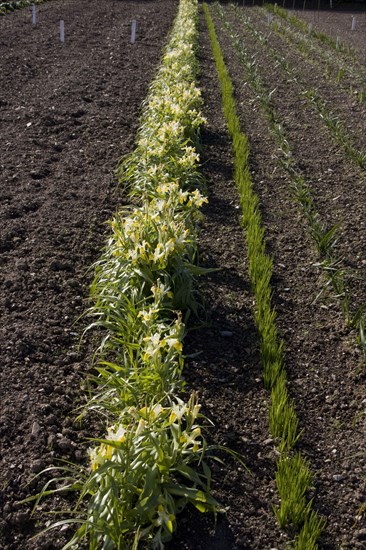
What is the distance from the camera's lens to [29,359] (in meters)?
3.52

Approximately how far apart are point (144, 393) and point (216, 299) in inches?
54.3

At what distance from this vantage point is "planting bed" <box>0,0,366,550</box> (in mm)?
2803

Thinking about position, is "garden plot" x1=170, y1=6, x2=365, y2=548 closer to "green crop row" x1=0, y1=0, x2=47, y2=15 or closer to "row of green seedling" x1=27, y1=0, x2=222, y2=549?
"row of green seedling" x1=27, y1=0, x2=222, y2=549

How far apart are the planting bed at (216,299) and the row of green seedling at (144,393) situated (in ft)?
0.47

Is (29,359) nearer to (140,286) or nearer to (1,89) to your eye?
(140,286)

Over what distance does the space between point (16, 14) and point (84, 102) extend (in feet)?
37.9

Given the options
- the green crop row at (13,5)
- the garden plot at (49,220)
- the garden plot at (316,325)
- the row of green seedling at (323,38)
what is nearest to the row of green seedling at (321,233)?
the garden plot at (316,325)

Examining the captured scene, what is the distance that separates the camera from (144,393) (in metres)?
2.98

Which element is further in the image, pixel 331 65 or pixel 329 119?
pixel 331 65

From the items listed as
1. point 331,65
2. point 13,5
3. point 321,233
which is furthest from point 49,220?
point 13,5

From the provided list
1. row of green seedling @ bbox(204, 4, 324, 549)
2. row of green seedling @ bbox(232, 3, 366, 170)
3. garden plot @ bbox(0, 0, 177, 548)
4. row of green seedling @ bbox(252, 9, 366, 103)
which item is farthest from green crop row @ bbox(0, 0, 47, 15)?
row of green seedling @ bbox(204, 4, 324, 549)

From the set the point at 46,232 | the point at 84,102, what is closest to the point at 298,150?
the point at 84,102

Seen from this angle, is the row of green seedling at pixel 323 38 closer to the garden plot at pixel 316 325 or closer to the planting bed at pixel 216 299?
the planting bed at pixel 216 299

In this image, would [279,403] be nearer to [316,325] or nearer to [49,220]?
[316,325]
